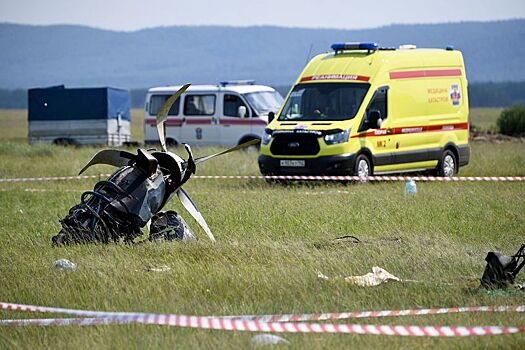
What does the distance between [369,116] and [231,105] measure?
35.9ft

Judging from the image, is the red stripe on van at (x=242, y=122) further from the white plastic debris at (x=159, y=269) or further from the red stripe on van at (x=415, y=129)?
the white plastic debris at (x=159, y=269)

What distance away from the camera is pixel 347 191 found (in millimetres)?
18922

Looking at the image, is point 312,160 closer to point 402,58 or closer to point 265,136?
point 265,136

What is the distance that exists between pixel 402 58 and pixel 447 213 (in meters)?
7.12

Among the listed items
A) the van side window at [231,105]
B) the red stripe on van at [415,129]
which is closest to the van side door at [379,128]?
the red stripe on van at [415,129]

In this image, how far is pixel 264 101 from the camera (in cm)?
3161

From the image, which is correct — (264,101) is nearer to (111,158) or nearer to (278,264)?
(111,158)

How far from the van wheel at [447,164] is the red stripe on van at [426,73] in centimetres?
152

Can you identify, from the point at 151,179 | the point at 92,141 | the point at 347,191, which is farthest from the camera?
the point at 92,141

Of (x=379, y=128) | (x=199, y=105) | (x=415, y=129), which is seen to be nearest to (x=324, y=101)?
(x=379, y=128)

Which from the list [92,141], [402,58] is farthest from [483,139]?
[402,58]

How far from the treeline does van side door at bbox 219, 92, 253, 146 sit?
12377cm

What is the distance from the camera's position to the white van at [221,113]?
31000 mm

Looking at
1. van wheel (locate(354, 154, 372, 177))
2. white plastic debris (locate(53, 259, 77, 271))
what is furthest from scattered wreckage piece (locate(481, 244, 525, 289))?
van wheel (locate(354, 154, 372, 177))
